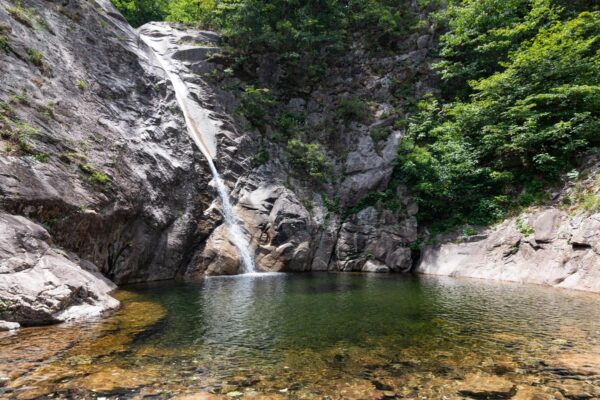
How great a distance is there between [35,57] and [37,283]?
1202 cm

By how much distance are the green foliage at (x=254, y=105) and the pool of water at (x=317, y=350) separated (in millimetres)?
17600

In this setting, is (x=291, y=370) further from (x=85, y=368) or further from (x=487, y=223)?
(x=487, y=223)

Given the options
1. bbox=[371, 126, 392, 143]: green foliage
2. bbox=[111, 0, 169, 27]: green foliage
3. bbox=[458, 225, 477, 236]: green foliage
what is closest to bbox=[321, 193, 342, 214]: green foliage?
bbox=[371, 126, 392, 143]: green foliage

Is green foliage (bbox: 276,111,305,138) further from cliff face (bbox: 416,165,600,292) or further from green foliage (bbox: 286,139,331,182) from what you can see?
cliff face (bbox: 416,165,600,292)

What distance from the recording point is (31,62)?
15.6 meters

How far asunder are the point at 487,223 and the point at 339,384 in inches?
693

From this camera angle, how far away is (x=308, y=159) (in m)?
25.6

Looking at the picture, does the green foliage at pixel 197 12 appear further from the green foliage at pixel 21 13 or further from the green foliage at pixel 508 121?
the green foliage at pixel 508 121

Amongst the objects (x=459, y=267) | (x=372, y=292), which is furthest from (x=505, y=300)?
(x=459, y=267)

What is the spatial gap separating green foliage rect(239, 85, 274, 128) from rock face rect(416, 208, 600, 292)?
51.4ft

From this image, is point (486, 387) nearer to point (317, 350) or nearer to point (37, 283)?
point (317, 350)

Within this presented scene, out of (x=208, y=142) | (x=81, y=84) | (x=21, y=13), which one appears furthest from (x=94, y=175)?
(x=208, y=142)

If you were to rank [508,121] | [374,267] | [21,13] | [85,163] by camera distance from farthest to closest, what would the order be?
1. [374,267]
2. [508,121]
3. [21,13]
4. [85,163]

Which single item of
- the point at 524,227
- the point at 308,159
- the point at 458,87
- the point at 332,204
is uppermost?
the point at 458,87
